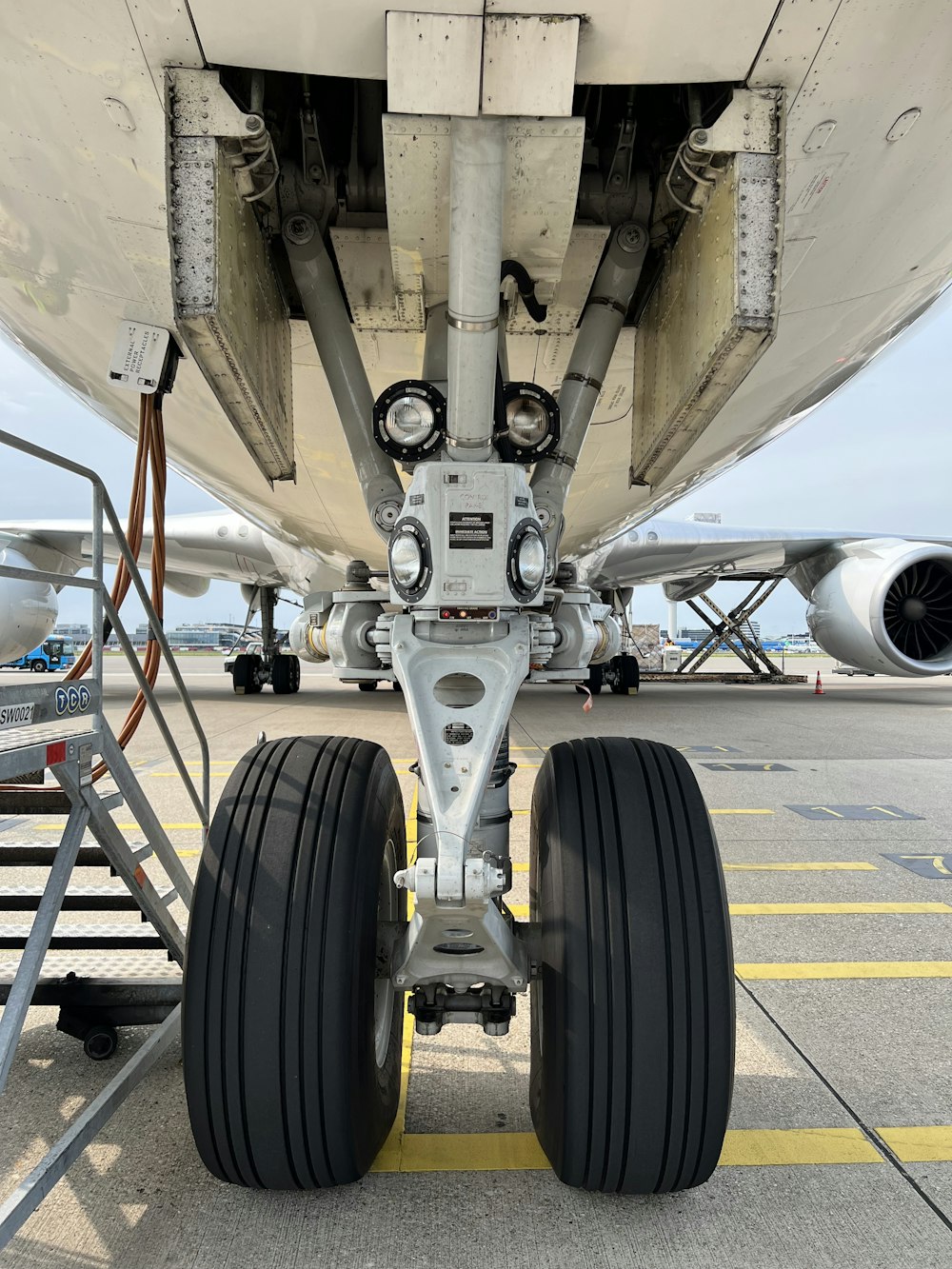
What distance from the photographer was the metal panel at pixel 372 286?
7.93 ft

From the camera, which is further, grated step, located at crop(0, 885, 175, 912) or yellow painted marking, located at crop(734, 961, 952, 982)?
yellow painted marking, located at crop(734, 961, 952, 982)

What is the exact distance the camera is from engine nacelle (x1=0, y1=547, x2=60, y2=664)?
7.33m

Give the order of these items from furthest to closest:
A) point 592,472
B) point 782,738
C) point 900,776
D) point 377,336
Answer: point 782,738 → point 900,776 → point 592,472 → point 377,336

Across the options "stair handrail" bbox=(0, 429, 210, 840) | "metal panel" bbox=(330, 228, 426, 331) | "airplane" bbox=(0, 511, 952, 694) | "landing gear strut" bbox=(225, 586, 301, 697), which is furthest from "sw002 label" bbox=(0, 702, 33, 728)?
"landing gear strut" bbox=(225, 586, 301, 697)

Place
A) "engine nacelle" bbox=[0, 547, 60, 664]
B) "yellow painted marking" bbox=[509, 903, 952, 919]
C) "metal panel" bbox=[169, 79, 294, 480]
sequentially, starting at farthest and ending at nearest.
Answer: "engine nacelle" bbox=[0, 547, 60, 664]
"yellow painted marking" bbox=[509, 903, 952, 919]
"metal panel" bbox=[169, 79, 294, 480]

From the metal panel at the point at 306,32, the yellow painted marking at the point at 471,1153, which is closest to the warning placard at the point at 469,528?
the metal panel at the point at 306,32

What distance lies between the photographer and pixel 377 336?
2.79 m

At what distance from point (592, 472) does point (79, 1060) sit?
313 cm

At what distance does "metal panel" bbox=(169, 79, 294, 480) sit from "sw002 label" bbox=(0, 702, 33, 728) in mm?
803

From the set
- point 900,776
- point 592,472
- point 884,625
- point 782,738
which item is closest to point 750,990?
point 592,472

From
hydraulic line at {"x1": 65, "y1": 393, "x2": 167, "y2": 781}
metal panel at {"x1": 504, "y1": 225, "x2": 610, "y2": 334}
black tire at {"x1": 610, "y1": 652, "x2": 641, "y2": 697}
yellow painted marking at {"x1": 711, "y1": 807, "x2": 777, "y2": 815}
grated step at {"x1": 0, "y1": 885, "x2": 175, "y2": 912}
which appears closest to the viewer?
hydraulic line at {"x1": 65, "y1": 393, "x2": 167, "y2": 781}

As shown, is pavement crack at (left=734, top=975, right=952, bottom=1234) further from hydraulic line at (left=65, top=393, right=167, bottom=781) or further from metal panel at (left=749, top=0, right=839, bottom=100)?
metal panel at (left=749, top=0, right=839, bottom=100)

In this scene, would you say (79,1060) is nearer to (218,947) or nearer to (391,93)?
(218,947)

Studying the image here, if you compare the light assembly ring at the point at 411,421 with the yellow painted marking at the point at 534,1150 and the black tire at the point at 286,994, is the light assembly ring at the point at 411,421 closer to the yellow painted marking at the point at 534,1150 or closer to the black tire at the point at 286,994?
the black tire at the point at 286,994
